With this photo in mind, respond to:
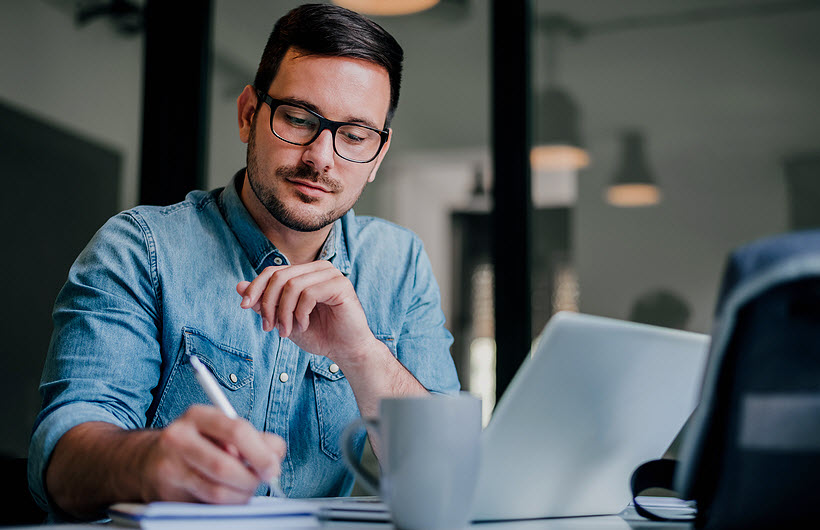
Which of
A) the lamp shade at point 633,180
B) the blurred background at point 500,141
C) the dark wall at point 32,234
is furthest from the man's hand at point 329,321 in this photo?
the dark wall at point 32,234

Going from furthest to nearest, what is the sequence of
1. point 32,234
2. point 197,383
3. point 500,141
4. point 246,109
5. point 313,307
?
point 32,234 → point 500,141 → point 246,109 → point 197,383 → point 313,307

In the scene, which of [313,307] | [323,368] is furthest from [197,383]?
[313,307]

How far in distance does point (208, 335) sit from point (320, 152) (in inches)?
13.3

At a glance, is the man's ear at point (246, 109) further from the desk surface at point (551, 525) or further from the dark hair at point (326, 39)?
the desk surface at point (551, 525)

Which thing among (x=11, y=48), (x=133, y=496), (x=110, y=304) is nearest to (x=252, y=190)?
(x=110, y=304)

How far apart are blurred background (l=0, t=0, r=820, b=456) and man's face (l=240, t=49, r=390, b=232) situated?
97 cm

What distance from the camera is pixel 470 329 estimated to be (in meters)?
2.40

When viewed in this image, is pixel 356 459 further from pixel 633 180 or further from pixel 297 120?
pixel 633 180

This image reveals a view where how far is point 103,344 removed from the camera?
0.95m

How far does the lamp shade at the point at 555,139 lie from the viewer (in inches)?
89.7

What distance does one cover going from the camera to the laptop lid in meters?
0.60

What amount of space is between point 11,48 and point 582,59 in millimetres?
1773

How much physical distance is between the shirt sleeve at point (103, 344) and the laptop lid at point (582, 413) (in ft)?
1.53

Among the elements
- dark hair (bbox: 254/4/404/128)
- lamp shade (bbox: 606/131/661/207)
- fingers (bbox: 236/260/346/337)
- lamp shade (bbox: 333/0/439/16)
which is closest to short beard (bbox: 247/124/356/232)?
dark hair (bbox: 254/4/404/128)
